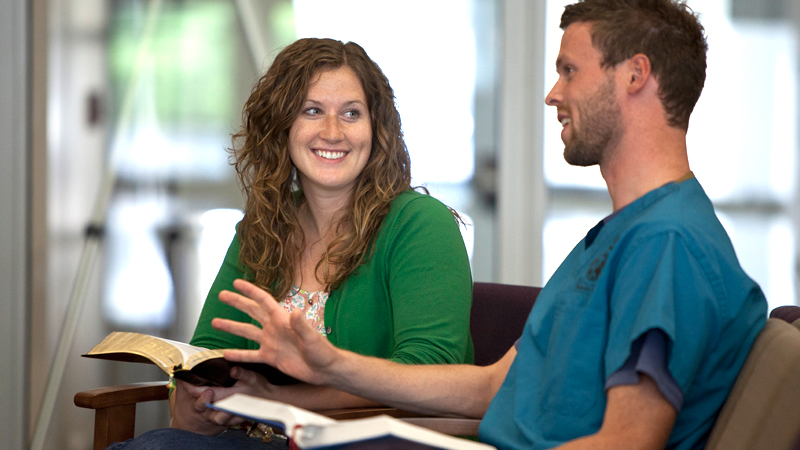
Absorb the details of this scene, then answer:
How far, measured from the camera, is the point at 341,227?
1.81 m

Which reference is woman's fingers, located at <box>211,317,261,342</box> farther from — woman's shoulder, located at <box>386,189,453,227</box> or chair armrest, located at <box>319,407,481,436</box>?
woman's shoulder, located at <box>386,189,453,227</box>

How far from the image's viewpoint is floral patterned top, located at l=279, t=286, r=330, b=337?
1722mm

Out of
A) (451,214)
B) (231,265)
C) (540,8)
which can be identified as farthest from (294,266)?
(540,8)

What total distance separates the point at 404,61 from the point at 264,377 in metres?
1.92

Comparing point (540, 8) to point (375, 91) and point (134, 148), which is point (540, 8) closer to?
point (375, 91)

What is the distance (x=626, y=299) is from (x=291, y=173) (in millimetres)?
1131

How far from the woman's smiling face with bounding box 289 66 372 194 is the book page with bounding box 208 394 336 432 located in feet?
2.93

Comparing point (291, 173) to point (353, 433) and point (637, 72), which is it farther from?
point (353, 433)

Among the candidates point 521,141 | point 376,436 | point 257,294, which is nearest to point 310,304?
point 257,294

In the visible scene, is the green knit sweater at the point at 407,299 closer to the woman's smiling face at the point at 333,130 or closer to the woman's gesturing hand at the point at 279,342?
the woman's smiling face at the point at 333,130

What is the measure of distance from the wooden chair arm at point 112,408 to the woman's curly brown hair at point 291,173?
0.38 m

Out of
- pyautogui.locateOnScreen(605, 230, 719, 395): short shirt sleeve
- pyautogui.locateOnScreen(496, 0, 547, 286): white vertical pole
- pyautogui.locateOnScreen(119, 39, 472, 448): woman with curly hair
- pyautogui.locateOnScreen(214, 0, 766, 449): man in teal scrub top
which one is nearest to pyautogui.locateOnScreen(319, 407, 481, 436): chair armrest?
pyautogui.locateOnScreen(214, 0, 766, 449): man in teal scrub top

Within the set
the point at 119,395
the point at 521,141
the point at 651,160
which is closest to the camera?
the point at 651,160

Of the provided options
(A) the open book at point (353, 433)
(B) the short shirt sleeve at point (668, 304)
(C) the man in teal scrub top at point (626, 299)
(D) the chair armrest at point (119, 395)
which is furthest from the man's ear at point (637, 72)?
(D) the chair armrest at point (119, 395)
